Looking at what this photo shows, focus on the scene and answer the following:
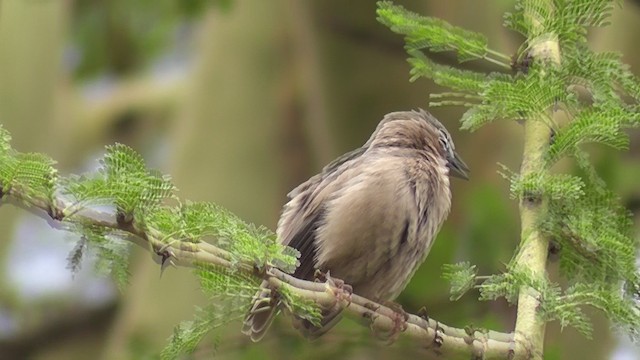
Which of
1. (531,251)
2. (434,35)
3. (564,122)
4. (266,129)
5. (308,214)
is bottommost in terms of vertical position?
(531,251)

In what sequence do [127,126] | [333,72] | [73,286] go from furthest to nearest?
[127,126], [73,286], [333,72]

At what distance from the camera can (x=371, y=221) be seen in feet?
13.3

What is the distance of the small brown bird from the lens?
406 centimetres

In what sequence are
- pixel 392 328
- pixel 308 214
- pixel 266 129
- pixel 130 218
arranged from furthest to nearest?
pixel 266 129
pixel 308 214
pixel 392 328
pixel 130 218

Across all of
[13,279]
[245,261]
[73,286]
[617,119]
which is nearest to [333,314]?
[245,261]

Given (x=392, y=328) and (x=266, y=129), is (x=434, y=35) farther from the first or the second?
(x=266, y=129)

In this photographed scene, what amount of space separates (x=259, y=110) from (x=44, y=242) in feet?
11.6

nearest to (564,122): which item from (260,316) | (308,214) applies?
(308,214)

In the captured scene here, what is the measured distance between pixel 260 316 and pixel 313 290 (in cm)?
73

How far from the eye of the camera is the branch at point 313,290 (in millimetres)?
2736

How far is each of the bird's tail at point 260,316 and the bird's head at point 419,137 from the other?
34.1 inches

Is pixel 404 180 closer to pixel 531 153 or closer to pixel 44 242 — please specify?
pixel 531 153

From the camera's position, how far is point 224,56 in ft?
23.7

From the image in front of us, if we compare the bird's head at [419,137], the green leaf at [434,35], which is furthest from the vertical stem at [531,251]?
the bird's head at [419,137]
